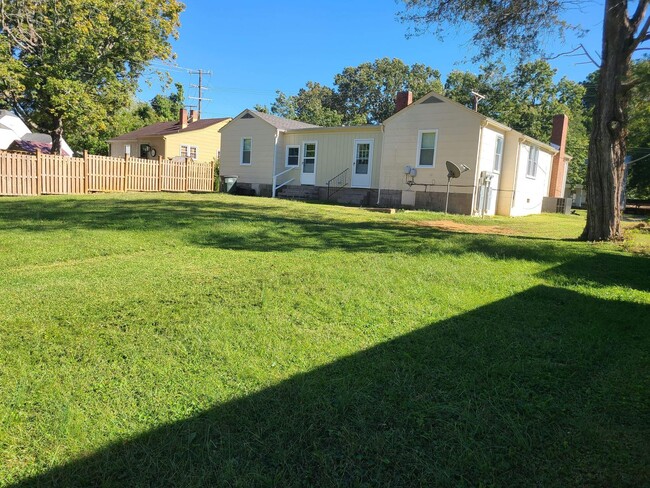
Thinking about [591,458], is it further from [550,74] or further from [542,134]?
[550,74]

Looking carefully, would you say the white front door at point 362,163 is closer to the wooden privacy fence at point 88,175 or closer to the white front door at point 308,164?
the white front door at point 308,164

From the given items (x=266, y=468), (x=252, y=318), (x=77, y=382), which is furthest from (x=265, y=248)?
(x=266, y=468)

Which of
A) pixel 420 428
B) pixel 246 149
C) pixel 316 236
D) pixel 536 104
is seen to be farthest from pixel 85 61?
pixel 536 104

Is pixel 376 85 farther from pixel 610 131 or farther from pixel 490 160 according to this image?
pixel 610 131

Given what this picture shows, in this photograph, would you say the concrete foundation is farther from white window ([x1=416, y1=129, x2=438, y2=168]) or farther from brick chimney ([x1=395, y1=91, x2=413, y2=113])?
brick chimney ([x1=395, y1=91, x2=413, y2=113])

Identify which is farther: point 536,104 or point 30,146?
point 536,104

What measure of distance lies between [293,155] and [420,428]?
2109 cm

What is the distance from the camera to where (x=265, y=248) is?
713 cm

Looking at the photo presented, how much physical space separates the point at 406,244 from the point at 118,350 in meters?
5.68

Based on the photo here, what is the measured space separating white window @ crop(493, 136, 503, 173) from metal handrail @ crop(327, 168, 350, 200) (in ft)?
20.8

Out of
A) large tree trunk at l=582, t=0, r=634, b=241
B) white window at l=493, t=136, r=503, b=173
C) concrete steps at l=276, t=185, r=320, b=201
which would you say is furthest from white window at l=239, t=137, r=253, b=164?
large tree trunk at l=582, t=0, r=634, b=241

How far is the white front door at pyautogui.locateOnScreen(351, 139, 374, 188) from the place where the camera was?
20047 millimetres

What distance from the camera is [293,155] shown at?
22750 millimetres

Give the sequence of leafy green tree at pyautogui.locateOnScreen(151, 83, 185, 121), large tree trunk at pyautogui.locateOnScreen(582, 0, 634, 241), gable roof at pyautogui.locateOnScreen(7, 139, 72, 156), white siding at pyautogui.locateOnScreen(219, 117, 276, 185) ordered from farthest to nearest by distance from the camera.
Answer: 1. leafy green tree at pyautogui.locateOnScreen(151, 83, 185, 121)
2. gable roof at pyautogui.locateOnScreen(7, 139, 72, 156)
3. white siding at pyautogui.locateOnScreen(219, 117, 276, 185)
4. large tree trunk at pyautogui.locateOnScreen(582, 0, 634, 241)
